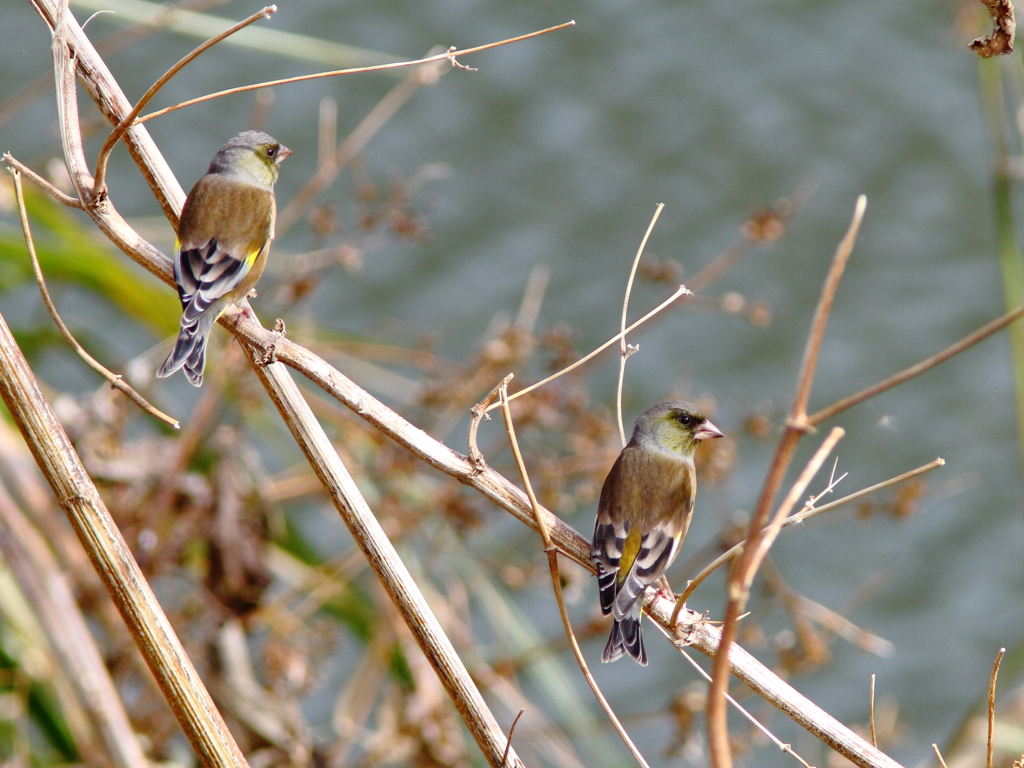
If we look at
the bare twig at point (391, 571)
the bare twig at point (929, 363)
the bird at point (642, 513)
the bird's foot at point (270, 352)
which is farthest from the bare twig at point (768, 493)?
the bird at point (642, 513)

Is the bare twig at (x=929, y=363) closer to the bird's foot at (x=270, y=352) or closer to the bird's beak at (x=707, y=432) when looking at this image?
the bird's foot at (x=270, y=352)

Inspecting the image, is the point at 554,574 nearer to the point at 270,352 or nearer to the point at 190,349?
the point at 270,352

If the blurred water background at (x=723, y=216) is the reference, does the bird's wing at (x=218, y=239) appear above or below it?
below

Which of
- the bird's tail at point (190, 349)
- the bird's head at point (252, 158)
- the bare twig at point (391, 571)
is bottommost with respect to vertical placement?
the bare twig at point (391, 571)

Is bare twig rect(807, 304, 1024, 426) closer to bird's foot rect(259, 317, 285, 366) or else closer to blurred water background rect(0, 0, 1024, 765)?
bird's foot rect(259, 317, 285, 366)

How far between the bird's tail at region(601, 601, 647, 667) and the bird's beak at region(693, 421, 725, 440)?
58 cm

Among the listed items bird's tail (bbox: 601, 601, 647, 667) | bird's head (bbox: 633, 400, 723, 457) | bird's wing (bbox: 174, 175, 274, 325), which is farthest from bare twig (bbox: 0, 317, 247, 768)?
bird's head (bbox: 633, 400, 723, 457)

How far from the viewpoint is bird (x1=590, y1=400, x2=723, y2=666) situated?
2.59 m

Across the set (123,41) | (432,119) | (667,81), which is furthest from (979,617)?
(123,41)

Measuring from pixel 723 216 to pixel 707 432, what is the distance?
5.47 metres

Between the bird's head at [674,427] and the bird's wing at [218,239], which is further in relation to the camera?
the bird's head at [674,427]

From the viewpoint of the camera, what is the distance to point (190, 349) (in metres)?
2.41

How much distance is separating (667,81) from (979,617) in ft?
15.1

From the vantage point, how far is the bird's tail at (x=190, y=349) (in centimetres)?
238
